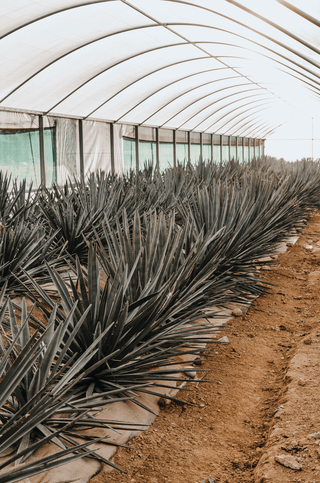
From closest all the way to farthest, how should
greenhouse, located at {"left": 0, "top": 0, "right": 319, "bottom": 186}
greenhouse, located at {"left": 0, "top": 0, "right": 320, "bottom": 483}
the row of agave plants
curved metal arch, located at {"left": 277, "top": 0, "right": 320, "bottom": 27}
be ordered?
the row of agave plants, greenhouse, located at {"left": 0, "top": 0, "right": 320, "bottom": 483}, curved metal arch, located at {"left": 277, "top": 0, "right": 320, "bottom": 27}, greenhouse, located at {"left": 0, "top": 0, "right": 319, "bottom": 186}

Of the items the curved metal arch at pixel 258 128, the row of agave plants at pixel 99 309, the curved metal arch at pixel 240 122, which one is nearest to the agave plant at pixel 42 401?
the row of agave plants at pixel 99 309

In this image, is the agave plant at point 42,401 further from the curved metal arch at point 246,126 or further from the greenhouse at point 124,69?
the curved metal arch at point 246,126

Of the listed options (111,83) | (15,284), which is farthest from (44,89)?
(15,284)

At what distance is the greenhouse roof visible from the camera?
6332 mm

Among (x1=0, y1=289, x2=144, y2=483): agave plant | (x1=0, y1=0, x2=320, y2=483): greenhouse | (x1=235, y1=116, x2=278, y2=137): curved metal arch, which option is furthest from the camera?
(x1=235, y1=116, x2=278, y2=137): curved metal arch

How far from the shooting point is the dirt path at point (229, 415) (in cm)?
197

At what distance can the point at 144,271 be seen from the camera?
9.70 feet

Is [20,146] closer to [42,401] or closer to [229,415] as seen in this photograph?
[229,415]

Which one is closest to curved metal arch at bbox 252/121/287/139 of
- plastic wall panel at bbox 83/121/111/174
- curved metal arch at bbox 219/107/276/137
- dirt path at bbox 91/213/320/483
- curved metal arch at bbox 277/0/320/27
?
curved metal arch at bbox 219/107/276/137

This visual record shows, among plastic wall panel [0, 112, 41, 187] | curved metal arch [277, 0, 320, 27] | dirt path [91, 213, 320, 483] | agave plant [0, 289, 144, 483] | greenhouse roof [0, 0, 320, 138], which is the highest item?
greenhouse roof [0, 0, 320, 138]

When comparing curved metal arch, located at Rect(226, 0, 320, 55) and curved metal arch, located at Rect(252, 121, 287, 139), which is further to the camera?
curved metal arch, located at Rect(252, 121, 287, 139)

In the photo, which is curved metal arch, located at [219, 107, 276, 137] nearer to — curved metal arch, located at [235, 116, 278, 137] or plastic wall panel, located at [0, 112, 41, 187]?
curved metal arch, located at [235, 116, 278, 137]

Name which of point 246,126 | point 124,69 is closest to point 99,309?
point 124,69

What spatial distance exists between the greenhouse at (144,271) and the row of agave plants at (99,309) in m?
0.02
